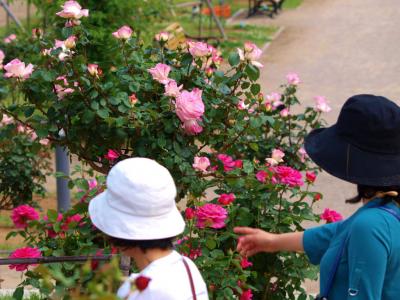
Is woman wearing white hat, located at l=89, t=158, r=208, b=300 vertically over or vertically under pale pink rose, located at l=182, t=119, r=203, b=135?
over

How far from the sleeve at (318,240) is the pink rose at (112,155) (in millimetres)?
1269

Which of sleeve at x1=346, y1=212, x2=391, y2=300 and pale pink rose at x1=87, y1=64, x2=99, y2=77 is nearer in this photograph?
sleeve at x1=346, y1=212, x2=391, y2=300

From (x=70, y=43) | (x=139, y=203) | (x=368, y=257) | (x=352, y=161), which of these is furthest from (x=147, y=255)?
(x=70, y=43)

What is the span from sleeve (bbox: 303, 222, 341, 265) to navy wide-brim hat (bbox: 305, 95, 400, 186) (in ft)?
0.71

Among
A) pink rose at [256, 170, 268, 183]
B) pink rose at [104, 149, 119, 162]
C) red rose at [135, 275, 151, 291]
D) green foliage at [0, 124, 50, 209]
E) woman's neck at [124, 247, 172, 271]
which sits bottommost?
green foliage at [0, 124, 50, 209]

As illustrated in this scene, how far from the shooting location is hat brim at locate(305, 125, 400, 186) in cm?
287

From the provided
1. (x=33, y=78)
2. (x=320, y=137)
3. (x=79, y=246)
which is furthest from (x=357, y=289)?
(x=33, y=78)

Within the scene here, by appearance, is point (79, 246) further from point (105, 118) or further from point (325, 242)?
point (325, 242)

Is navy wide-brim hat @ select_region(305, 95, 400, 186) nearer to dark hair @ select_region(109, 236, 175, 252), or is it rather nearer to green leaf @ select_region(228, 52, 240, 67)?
dark hair @ select_region(109, 236, 175, 252)

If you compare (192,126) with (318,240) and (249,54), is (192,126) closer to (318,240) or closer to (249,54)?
(249,54)

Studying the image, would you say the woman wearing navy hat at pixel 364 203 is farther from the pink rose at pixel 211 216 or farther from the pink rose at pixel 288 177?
the pink rose at pixel 288 177

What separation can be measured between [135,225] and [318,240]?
2.58ft

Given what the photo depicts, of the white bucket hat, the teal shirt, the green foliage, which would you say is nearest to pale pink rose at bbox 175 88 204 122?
the teal shirt

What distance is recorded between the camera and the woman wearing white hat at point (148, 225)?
8.18 feet
